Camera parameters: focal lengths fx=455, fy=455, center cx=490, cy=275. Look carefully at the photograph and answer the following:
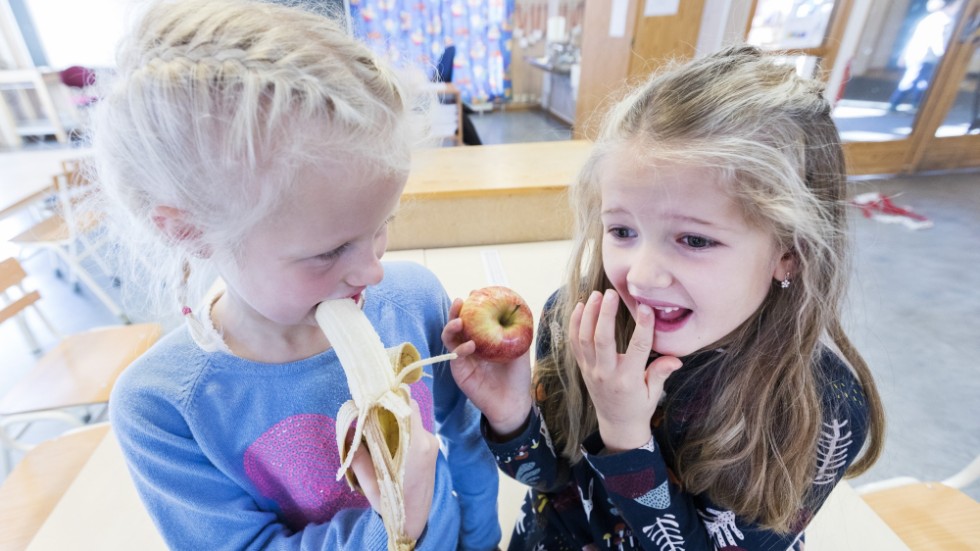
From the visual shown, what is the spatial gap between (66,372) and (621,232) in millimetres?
1911

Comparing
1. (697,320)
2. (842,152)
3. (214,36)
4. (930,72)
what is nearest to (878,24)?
(930,72)

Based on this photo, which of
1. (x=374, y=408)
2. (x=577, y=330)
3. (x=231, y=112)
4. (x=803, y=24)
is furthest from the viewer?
(x=803, y=24)

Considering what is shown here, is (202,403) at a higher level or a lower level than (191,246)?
lower

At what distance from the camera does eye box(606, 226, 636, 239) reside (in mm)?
702

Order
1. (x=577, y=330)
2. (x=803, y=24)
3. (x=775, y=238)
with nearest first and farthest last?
(x=775, y=238) → (x=577, y=330) → (x=803, y=24)

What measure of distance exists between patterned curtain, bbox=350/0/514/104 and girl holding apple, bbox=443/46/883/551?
6500mm

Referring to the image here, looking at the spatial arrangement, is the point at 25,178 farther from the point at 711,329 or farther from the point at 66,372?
the point at 711,329

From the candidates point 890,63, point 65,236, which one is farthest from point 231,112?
point 890,63

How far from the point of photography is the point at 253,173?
48cm

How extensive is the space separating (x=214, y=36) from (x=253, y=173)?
0.46ft

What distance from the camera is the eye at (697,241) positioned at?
640 mm

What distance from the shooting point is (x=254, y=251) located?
0.52m

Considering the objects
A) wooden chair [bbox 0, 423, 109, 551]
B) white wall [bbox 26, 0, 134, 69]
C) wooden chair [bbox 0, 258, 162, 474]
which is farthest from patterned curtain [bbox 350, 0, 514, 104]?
wooden chair [bbox 0, 423, 109, 551]

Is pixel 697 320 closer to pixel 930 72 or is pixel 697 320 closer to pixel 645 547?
pixel 645 547
